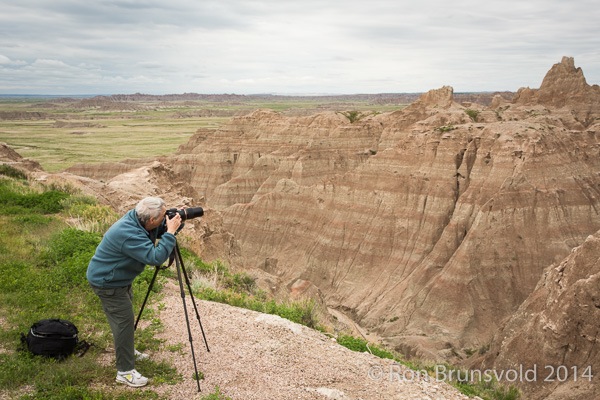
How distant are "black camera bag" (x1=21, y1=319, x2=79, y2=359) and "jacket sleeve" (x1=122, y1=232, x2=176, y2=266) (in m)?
1.80

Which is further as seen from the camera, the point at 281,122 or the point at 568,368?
the point at 281,122

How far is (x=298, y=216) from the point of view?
155ft

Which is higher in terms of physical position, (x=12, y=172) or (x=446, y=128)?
(x=446, y=128)

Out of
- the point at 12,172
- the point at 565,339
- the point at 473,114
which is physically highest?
the point at 473,114

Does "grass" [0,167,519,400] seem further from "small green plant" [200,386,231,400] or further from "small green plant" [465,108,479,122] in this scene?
"small green plant" [465,108,479,122]

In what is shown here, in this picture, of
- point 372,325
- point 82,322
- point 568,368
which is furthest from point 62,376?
point 372,325

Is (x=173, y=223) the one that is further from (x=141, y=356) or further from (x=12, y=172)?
(x=12, y=172)

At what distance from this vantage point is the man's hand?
Result: 6984 mm

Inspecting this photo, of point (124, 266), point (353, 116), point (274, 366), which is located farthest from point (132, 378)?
point (353, 116)

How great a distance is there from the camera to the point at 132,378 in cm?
683

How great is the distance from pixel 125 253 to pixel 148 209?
66 centimetres

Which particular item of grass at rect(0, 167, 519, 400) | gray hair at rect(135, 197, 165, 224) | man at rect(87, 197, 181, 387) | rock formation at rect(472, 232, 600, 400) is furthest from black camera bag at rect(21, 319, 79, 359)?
rock formation at rect(472, 232, 600, 400)

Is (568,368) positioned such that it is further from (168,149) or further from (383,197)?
(168,149)

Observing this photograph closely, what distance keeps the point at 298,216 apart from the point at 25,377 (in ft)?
133
